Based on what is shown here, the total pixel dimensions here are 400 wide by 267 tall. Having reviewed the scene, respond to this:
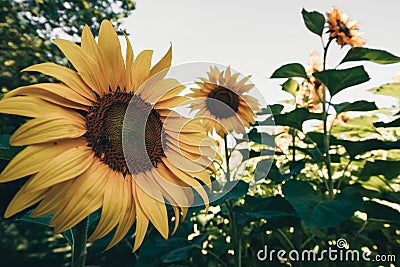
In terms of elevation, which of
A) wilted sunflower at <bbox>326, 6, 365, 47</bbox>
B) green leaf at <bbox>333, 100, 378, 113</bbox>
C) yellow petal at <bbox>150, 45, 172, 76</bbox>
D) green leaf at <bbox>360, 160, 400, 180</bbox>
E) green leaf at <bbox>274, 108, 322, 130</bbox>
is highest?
wilted sunflower at <bbox>326, 6, 365, 47</bbox>

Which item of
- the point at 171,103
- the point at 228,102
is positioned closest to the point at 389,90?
the point at 228,102

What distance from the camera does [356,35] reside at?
3.94ft

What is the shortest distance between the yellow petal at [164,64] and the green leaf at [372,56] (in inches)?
30.0

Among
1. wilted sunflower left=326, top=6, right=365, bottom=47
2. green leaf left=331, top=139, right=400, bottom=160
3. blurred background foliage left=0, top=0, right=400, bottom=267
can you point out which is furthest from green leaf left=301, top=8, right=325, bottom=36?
green leaf left=331, top=139, right=400, bottom=160

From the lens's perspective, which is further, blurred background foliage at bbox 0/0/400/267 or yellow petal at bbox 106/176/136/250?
blurred background foliage at bbox 0/0/400/267

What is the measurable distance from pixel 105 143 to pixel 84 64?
0.22 ft

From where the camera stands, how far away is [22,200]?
25 centimetres

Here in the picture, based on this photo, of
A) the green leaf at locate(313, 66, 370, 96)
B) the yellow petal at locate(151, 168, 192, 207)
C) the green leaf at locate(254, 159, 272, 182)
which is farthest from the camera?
the green leaf at locate(313, 66, 370, 96)

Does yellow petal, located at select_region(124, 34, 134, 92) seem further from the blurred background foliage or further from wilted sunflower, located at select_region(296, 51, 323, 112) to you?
wilted sunflower, located at select_region(296, 51, 323, 112)

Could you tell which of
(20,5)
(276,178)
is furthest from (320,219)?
(20,5)

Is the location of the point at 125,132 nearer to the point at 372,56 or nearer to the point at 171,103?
Result: the point at 171,103

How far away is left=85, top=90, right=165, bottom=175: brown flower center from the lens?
314 mm

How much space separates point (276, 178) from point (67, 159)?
30.5 inches

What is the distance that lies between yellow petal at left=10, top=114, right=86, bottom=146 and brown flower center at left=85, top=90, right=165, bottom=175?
0.02 meters
